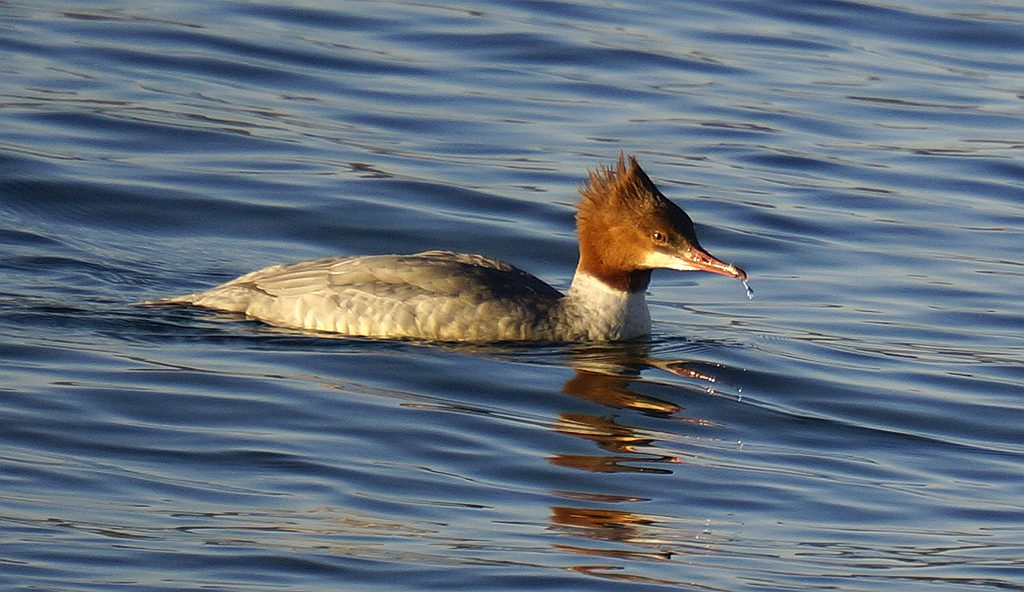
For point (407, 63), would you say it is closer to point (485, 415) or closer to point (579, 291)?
point (579, 291)

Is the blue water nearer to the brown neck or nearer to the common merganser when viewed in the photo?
the common merganser

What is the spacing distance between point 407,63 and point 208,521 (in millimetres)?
11469

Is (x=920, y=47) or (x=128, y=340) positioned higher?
(x=920, y=47)

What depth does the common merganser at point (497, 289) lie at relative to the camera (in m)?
10.8

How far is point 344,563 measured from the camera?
684 cm

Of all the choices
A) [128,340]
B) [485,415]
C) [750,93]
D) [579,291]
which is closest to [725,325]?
[579,291]

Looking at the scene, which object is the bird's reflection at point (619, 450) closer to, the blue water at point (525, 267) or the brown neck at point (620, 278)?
the blue water at point (525, 267)

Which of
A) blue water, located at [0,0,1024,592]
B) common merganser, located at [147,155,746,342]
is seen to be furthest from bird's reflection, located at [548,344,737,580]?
common merganser, located at [147,155,746,342]

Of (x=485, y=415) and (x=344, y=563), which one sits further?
(x=485, y=415)

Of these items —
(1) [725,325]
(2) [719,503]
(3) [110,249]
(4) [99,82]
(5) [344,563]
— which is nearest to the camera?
(5) [344,563]

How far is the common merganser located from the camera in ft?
35.3

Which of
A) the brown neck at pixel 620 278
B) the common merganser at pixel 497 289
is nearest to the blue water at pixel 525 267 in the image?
the common merganser at pixel 497 289

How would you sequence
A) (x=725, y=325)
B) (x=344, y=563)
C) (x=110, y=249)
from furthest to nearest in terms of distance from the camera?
(x=110, y=249), (x=725, y=325), (x=344, y=563)

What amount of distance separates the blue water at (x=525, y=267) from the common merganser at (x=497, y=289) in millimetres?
173
